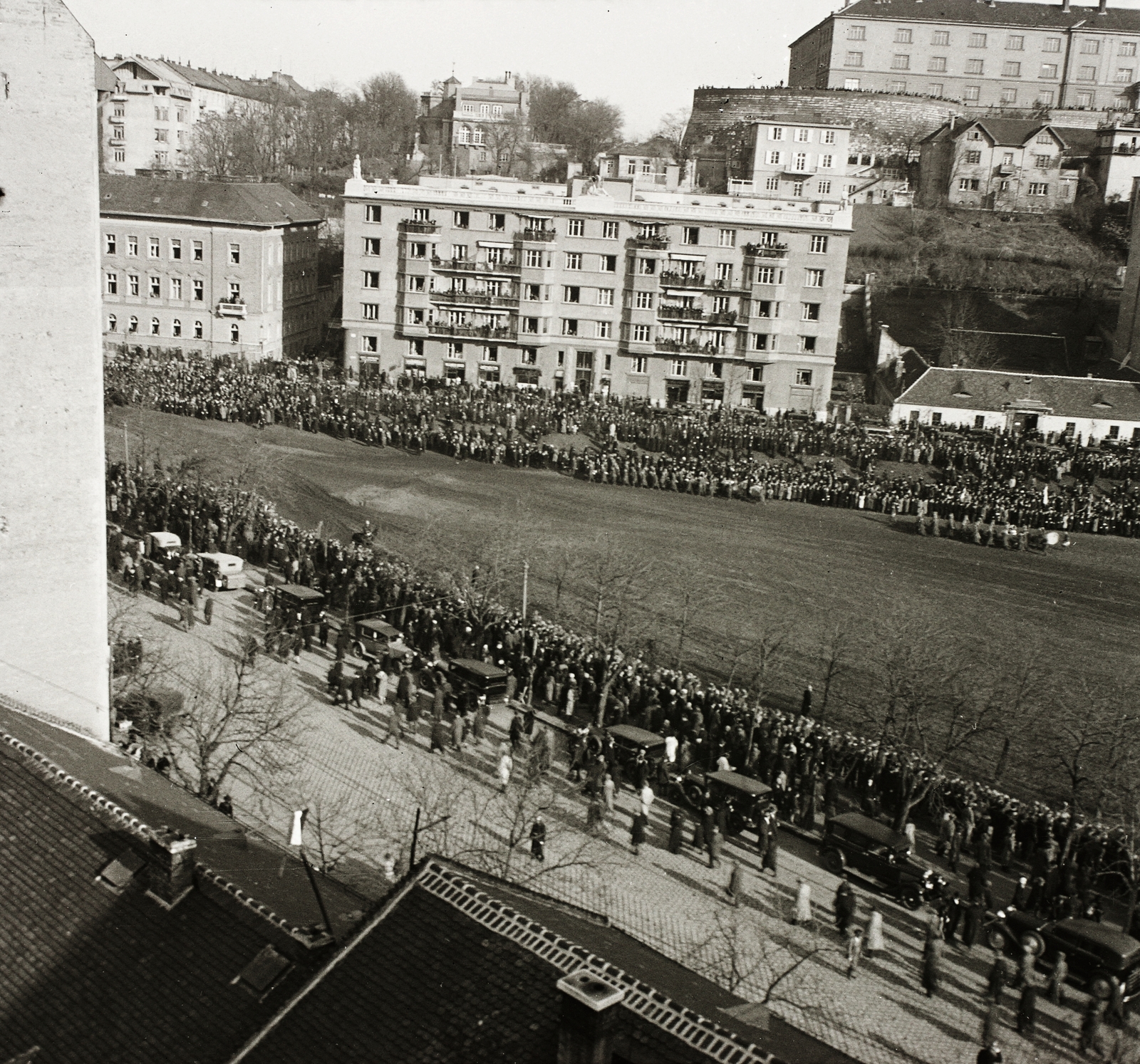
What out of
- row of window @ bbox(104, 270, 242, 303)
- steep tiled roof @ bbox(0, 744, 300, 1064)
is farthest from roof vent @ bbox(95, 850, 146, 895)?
row of window @ bbox(104, 270, 242, 303)

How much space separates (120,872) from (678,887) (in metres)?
10.9

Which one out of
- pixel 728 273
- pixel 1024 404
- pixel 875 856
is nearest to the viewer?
pixel 875 856

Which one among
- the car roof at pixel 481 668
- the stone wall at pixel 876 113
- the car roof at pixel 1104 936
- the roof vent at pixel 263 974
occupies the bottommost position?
the car roof at pixel 1104 936

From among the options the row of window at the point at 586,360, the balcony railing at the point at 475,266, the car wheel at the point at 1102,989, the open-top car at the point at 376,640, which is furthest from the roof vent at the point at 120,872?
the balcony railing at the point at 475,266

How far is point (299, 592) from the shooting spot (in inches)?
1373

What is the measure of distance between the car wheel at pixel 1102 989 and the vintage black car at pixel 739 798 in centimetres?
678

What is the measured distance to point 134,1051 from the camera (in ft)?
40.3

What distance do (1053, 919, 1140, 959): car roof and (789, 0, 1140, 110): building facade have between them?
99.6m

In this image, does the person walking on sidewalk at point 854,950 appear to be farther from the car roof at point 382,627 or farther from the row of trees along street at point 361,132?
the row of trees along street at point 361,132

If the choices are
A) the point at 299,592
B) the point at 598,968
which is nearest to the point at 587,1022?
the point at 598,968

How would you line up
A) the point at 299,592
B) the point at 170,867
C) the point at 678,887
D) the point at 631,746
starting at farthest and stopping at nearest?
the point at 299,592 < the point at 631,746 < the point at 678,887 < the point at 170,867

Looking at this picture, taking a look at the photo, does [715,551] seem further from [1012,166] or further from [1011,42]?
[1011,42]

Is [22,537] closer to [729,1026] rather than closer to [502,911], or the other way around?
[502,911]

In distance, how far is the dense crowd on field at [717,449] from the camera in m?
48.6
